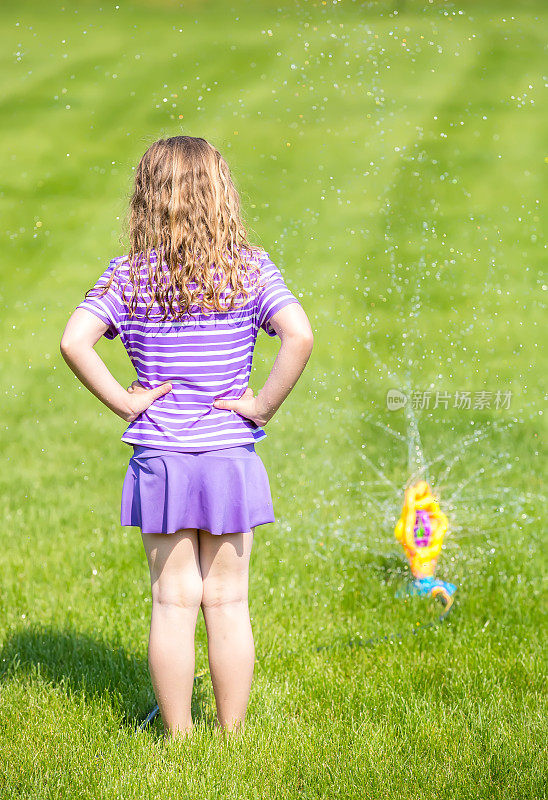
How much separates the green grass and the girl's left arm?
0.44 metres

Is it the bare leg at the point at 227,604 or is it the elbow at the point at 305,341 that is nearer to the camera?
the elbow at the point at 305,341

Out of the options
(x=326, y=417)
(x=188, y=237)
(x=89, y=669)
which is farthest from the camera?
(x=326, y=417)

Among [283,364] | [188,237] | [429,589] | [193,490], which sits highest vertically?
[188,237]

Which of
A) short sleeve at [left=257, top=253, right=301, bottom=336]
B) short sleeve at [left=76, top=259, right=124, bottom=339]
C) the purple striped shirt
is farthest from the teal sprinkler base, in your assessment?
short sleeve at [left=76, top=259, right=124, bottom=339]

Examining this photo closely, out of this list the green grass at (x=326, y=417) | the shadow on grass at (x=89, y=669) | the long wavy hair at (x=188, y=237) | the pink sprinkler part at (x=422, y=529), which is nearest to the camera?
the long wavy hair at (x=188, y=237)

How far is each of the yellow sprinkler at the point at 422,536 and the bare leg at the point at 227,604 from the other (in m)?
1.30

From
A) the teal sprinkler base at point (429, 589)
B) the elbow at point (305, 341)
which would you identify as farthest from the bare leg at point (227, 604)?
the teal sprinkler base at point (429, 589)

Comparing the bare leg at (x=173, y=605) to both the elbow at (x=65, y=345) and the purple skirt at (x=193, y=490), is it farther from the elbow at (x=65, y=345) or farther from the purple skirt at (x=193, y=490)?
the elbow at (x=65, y=345)

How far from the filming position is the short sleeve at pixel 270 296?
245 centimetres

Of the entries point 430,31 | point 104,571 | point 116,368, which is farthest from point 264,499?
point 430,31

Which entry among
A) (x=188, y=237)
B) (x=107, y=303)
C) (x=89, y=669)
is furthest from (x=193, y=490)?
(x=89, y=669)

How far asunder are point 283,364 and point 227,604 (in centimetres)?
67

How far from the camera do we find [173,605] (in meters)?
2.52

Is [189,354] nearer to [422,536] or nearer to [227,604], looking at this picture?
[227,604]
